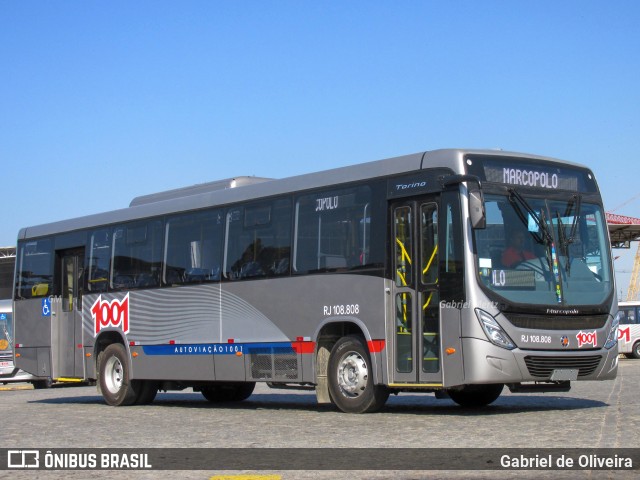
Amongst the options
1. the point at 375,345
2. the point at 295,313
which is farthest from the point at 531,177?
the point at 295,313

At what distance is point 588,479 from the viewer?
8.35 metres

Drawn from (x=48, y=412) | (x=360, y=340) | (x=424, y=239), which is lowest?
(x=48, y=412)

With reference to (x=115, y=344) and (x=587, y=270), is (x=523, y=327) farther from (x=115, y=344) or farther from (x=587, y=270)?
(x=115, y=344)

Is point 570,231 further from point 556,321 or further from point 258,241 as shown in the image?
point 258,241

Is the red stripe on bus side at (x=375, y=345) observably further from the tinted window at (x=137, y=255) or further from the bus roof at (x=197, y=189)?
the tinted window at (x=137, y=255)

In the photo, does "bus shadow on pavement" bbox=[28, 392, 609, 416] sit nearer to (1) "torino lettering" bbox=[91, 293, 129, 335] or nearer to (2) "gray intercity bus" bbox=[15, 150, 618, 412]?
(2) "gray intercity bus" bbox=[15, 150, 618, 412]

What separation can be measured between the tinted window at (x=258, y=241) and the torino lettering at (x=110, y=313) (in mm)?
3227

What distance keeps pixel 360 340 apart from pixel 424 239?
1841 mm

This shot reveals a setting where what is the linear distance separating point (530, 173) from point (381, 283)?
2.50m

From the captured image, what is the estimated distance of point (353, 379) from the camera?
15508mm

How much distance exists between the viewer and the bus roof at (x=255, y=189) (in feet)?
47.9

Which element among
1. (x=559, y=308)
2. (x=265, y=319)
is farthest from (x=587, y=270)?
(x=265, y=319)

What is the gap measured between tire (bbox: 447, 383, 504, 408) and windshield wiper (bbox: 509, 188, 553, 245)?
8.94 ft

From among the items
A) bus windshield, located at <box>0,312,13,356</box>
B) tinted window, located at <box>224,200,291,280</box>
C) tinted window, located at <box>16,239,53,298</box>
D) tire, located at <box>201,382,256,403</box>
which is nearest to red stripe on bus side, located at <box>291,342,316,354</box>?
tinted window, located at <box>224,200,291,280</box>
